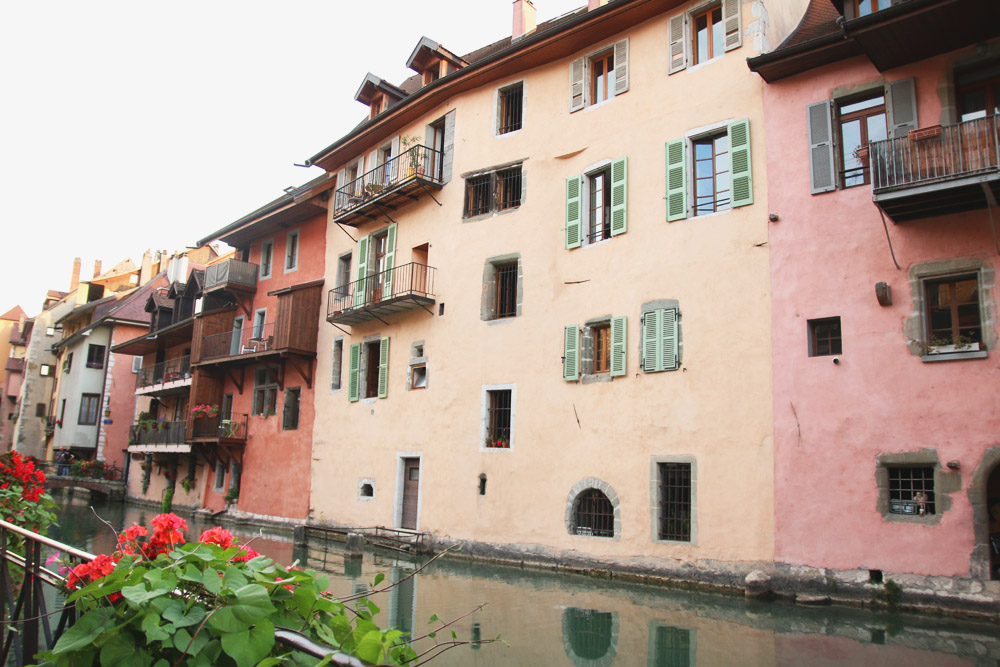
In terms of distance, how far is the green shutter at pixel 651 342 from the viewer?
15414 millimetres

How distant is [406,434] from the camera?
2100 centimetres

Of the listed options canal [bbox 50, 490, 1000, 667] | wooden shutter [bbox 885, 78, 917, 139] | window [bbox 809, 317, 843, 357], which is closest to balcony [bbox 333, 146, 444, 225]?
canal [bbox 50, 490, 1000, 667]

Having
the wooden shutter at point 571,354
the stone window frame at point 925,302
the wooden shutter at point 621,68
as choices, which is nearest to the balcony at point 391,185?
the wooden shutter at point 621,68

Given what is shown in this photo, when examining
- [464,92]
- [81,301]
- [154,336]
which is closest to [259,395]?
[154,336]

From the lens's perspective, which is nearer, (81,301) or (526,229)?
(526,229)

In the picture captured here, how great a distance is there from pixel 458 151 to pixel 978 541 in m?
14.9

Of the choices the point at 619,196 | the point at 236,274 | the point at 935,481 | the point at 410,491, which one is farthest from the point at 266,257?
the point at 935,481

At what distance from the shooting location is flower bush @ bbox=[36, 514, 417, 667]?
2480 millimetres

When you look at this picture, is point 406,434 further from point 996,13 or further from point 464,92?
point 996,13

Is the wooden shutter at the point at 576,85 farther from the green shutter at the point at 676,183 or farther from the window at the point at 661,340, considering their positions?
the window at the point at 661,340

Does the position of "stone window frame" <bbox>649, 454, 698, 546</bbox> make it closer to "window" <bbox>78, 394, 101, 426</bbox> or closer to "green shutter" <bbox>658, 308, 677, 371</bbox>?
"green shutter" <bbox>658, 308, 677, 371</bbox>

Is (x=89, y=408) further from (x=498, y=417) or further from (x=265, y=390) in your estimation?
Result: (x=498, y=417)

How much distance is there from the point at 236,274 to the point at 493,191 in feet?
45.0

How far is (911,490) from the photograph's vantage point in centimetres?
1216
